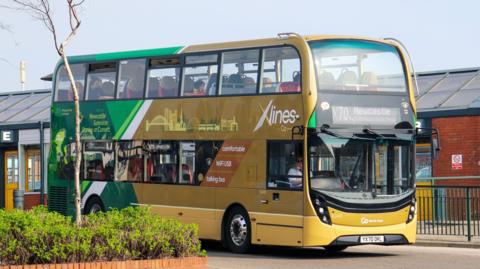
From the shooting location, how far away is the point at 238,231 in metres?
21.0

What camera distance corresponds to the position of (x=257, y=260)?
19234 millimetres

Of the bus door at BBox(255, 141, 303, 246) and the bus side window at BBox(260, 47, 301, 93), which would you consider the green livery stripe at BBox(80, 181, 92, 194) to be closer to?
the bus door at BBox(255, 141, 303, 246)

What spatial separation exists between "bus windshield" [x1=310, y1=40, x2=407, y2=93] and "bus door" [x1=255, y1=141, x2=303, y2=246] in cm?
136

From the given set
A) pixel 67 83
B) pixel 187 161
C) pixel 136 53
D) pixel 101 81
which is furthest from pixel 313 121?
pixel 67 83

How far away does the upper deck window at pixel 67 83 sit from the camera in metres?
25.1

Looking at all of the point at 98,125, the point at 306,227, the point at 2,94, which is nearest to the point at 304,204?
the point at 306,227

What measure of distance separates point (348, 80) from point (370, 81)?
1.59 feet

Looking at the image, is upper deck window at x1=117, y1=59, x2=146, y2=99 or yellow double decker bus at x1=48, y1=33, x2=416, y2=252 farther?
upper deck window at x1=117, y1=59, x2=146, y2=99

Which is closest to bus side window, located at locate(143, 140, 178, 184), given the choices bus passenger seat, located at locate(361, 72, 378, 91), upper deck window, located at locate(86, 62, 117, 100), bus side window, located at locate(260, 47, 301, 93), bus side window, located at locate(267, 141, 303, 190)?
upper deck window, located at locate(86, 62, 117, 100)

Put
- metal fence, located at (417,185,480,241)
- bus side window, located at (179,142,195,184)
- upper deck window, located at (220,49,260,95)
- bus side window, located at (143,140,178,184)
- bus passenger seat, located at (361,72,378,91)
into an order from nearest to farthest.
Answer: bus passenger seat, located at (361,72,378,91) → upper deck window, located at (220,49,260,95) → bus side window, located at (179,142,195,184) → bus side window, located at (143,140,178,184) → metal fence, located at (417,185,480,241)

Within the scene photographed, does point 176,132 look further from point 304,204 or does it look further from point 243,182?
point 304,204

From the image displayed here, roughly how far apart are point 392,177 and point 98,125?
24.1 ft

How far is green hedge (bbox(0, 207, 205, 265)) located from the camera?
13508 mm

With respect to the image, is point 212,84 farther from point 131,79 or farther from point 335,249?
point 335,249
